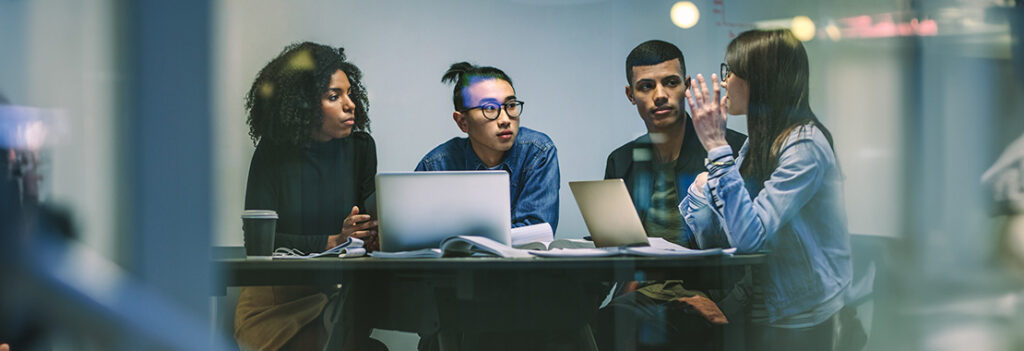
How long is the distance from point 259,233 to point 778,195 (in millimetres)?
1771

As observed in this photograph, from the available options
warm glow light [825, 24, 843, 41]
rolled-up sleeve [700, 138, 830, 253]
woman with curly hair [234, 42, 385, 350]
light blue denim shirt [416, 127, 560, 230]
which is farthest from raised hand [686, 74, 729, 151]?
woman with curly hair [234, 42, 385, 350]

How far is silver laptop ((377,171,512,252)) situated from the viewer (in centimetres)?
206

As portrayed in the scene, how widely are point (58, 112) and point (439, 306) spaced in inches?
46.6

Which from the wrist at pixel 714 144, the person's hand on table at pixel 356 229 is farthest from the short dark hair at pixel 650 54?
the person's hand on table at pixel 356 229

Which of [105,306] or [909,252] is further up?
[105,306]

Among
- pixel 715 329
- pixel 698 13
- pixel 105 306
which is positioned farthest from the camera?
pixel 698 13

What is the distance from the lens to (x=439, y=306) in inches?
83.5

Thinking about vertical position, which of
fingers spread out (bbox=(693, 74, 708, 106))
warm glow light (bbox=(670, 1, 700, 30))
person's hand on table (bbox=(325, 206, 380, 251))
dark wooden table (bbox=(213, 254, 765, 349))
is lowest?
dark wooden table (bbox=(213, 254, 765, 349))

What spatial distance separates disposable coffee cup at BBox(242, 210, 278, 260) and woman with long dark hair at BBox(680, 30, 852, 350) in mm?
1496

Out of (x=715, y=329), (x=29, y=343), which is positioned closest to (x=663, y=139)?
(x=715, y=329)

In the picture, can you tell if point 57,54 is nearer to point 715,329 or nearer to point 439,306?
point 439,306

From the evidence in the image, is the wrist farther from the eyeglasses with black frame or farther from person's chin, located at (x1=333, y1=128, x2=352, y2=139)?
person's chin, located at (x1=333, y1=128, x2=352, y2=139)

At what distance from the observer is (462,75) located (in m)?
2.88

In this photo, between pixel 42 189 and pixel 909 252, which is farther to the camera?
pixel 909 252
